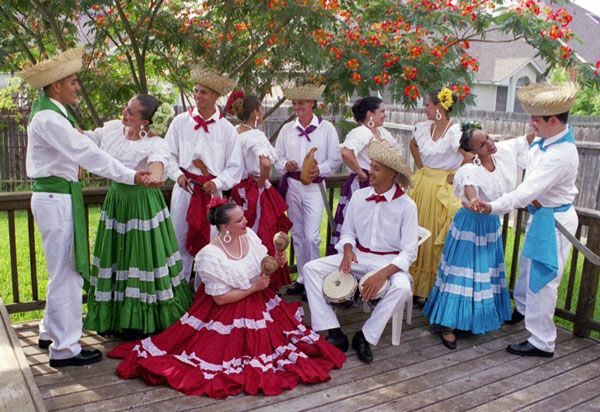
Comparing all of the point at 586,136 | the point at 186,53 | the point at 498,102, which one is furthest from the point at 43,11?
the point at 498,102

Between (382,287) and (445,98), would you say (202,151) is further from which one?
(445,98)

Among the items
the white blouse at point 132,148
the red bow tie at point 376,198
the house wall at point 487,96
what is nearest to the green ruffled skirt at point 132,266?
the white blouse at point 132,148

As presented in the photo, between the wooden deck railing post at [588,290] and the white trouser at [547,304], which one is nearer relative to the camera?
the white trouser at [547,304]

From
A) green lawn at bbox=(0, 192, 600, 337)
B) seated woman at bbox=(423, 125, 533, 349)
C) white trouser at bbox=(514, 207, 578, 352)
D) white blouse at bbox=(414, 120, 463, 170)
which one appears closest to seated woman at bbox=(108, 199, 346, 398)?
seated woman at bbox=(423, 125, 533, 349)

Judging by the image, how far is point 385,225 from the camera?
378 cm

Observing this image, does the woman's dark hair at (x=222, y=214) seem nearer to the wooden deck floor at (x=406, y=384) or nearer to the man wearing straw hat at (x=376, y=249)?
the man wearing straw hat at (x=376, y=249)

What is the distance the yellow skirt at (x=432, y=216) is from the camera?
438cm

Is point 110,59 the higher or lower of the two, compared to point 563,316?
higher

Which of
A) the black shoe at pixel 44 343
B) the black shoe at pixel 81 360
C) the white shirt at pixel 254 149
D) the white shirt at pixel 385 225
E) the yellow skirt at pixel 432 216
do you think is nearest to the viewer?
the black shoe at pixel 81 360

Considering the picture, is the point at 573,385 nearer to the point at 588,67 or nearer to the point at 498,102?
the point at 588,67

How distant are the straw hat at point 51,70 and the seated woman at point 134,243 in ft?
1.48

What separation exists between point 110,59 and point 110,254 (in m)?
2.51

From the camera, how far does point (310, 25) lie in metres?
4.64

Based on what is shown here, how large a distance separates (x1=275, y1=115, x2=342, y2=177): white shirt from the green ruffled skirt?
1.35 metres
